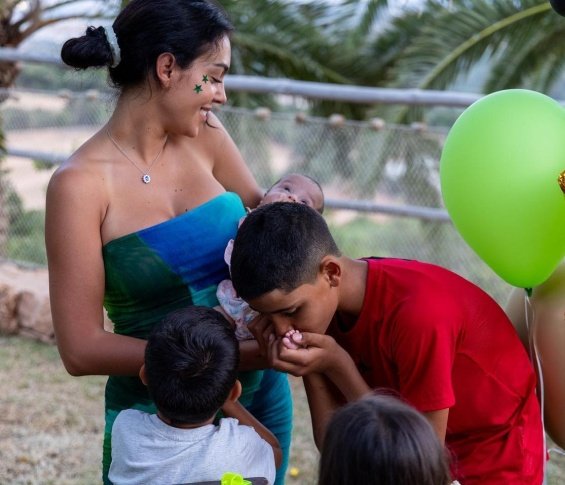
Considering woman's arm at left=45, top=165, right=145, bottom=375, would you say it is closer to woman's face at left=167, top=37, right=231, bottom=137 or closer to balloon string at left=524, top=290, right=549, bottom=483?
woman's face at left=167, top=37, right=231, bottom=137

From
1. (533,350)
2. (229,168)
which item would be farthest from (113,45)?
(533,350)

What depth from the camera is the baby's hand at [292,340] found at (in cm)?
198

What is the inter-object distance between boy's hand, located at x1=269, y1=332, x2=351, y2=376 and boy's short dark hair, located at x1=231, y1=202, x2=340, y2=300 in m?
0.12

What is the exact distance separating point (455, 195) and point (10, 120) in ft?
19.8

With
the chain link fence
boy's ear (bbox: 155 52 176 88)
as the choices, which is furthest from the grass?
boy's ear (bbox: 155 52 176 88)

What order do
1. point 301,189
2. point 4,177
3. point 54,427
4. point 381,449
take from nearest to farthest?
1. point 381,449
2. point 301,189
3. point 54,427
4. point 4,177

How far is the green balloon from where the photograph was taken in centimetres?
209

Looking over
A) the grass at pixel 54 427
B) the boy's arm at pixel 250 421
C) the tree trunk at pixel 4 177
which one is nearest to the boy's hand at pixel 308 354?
the boy's arm at pixel 250 421

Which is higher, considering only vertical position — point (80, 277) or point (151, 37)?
point (151, 37)

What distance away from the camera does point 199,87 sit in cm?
216

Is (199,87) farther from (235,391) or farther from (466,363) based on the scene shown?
(466,363)

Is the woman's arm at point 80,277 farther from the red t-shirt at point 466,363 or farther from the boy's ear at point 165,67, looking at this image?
the red t-shirt at point 466,363

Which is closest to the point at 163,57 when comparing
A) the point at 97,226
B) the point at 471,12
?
the point at 97,226

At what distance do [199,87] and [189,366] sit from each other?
0.69m
